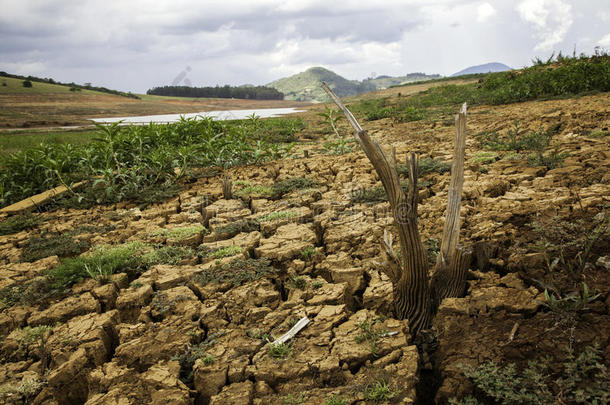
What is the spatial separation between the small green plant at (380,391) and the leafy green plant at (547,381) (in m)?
0.29

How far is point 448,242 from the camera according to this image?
2.35 metres

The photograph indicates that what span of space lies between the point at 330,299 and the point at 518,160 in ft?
12.1

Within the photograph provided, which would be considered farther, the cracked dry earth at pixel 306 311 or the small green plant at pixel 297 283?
the small green plant at pixel 297 283

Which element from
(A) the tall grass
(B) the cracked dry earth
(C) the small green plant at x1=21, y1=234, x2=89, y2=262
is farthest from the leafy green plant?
A: (A) the tall grass

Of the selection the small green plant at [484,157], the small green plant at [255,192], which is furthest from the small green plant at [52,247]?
the small green plant at [484,157]

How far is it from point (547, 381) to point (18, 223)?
557 cm

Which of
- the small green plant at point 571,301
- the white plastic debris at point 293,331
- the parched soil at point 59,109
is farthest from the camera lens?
the parched soil at point 59,109

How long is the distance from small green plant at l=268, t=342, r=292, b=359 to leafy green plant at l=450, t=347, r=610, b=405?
3.04 feet

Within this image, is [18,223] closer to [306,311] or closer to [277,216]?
[277,216]

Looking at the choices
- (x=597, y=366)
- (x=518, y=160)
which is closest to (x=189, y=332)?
(x=597, y=366)

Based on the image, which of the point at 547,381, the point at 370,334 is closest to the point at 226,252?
the point at 370,334

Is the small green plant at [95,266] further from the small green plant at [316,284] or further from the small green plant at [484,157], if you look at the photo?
the small green plant at [484,157]

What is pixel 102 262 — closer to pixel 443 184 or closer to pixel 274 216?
pixel 274 216

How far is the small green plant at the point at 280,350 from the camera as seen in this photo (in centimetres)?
212
